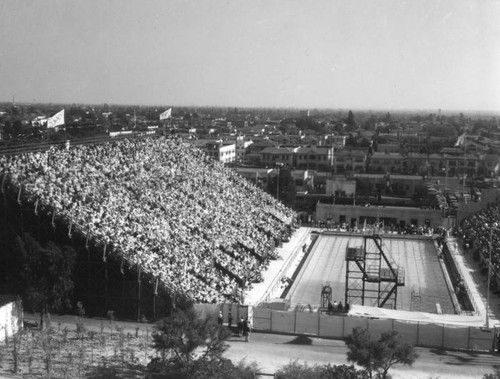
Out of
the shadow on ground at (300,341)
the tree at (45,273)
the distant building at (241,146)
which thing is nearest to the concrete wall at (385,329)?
the shadow on ground at (300,341)

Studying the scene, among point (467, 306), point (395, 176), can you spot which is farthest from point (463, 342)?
point (395, 176)

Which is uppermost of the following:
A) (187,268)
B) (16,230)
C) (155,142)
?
(155,142)

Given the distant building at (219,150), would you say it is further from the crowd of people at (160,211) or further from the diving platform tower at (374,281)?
the diving platform tower at (374,281)

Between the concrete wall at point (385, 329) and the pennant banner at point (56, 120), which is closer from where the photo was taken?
the concrete wall at point (385, 329)

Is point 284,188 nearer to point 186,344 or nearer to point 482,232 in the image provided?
point 482,232

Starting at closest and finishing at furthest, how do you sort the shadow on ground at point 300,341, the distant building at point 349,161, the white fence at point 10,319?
the white fence at point 10,319 < the shadow on ground at point 300,341 < the distant building at point 349,161

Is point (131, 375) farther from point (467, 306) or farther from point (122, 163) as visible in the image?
point (122, 163)

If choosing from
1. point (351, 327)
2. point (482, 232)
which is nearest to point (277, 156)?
point (482, 232)
